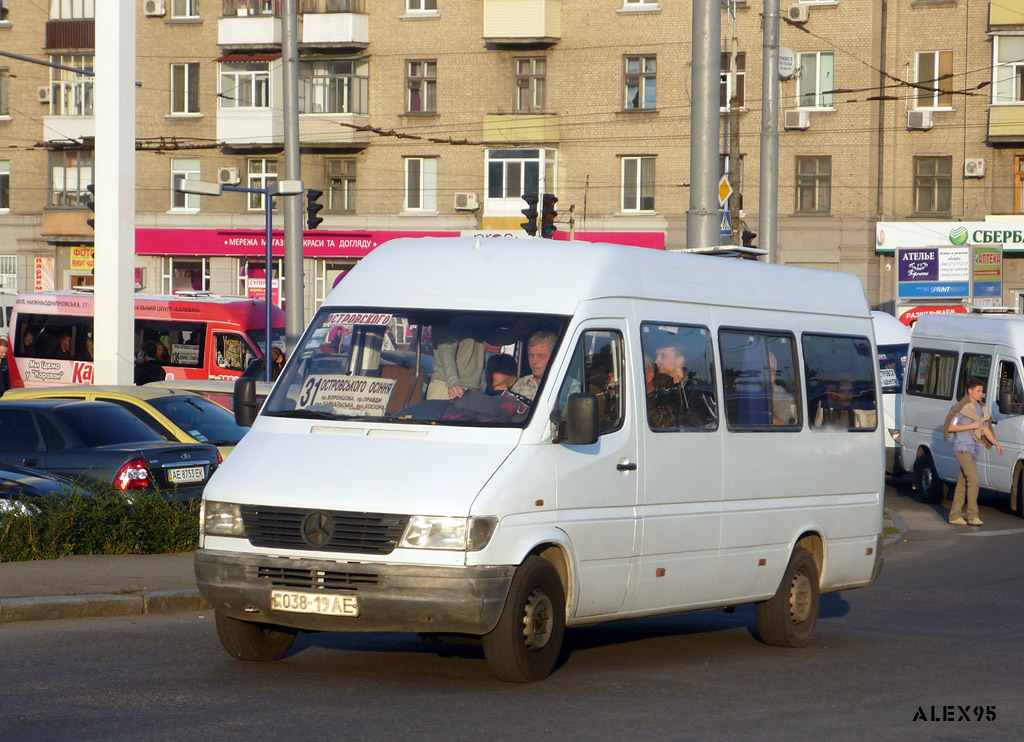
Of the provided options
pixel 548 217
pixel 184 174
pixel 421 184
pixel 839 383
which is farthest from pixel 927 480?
pixel 184 174

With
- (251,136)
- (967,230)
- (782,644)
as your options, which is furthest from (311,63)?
(782,644)

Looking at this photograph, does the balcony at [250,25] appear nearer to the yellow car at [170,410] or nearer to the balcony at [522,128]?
the balcony at [522,128]

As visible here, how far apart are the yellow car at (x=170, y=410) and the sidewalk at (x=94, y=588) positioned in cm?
328

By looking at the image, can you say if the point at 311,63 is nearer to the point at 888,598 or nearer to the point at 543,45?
the point at 543,45

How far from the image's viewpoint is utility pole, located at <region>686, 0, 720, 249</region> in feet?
48.5

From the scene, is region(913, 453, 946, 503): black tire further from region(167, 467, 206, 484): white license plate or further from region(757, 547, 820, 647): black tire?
region(757, 547, 820, 647): black tire

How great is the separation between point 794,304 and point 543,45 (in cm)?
3956

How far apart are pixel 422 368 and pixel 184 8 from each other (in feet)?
153

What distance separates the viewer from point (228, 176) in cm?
4925

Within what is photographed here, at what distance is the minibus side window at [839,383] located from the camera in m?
10.1

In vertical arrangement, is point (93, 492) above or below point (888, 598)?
above

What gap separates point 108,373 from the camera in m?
16.2

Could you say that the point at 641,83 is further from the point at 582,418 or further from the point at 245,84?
the point at 582,418

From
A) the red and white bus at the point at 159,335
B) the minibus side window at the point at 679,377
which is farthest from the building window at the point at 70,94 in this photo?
the minibus side window at the point at 679,377
